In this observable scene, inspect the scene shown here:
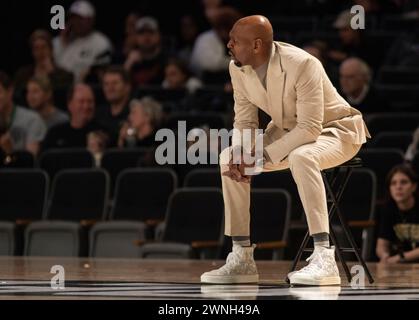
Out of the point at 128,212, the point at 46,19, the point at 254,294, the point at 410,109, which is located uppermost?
the point at 46,19

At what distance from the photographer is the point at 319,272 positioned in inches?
176

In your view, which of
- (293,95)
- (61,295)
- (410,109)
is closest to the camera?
(61,295)

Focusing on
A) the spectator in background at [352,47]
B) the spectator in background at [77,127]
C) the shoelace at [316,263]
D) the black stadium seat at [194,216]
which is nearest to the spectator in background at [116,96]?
the spectator in background at [77,127]

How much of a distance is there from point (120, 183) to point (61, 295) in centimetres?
403

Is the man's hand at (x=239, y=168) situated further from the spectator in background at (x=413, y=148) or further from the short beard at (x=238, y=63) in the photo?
the spectator in background at (x=413, y=148)

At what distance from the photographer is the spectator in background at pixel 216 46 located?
34.4ft

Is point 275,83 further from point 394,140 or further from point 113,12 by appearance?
point 113,12

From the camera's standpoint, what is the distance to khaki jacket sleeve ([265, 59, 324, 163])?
15.0 ft

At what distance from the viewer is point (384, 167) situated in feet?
25.5

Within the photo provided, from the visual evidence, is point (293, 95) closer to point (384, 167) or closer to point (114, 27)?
point (384, 167)

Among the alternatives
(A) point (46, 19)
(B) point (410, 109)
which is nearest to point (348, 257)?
(B) point (410, 109)

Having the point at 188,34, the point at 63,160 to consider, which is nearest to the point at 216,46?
the point at 188,34

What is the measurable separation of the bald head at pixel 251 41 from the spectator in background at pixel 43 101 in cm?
490

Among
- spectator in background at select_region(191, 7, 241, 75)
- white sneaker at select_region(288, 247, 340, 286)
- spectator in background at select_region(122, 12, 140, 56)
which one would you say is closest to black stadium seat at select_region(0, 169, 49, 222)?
spectator in background at select_region(191, 7, 241, 75)
